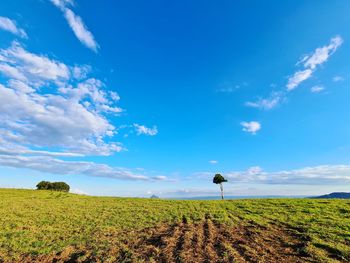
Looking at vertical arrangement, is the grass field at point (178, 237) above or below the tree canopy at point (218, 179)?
below

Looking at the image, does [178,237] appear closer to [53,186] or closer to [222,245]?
[222,245]

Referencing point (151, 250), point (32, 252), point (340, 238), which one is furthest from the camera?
point (340, 238)

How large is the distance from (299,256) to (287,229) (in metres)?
7.15

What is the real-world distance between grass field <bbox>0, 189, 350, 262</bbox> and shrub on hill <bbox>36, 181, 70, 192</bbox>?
5803 cm

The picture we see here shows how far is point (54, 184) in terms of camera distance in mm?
86000

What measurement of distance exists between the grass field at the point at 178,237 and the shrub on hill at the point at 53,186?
58030 millimetres

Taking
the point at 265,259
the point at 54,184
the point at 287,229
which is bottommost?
the point at 265,259

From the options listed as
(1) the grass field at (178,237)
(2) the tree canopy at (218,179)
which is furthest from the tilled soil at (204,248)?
(2) the tree canopy at (218,179)

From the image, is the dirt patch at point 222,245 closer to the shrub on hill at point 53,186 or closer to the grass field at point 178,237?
the grass field at point 178,237

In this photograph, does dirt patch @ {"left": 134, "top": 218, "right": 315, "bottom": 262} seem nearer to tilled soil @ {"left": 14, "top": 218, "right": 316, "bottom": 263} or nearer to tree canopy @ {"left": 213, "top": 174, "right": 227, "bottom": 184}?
tilled soil @ {"left": 14, "top": 218, "right": 316, "bottom": 263}

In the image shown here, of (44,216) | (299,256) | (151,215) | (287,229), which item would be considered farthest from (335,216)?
(44,216)

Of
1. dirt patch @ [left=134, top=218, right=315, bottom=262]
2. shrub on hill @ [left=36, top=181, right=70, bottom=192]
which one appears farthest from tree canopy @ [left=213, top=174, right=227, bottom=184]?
shrub on hill @ [left=36, top=181, right=70, bottom=192]

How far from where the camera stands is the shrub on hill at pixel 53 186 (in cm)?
8250

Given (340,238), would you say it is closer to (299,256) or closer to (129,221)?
(299,256)
